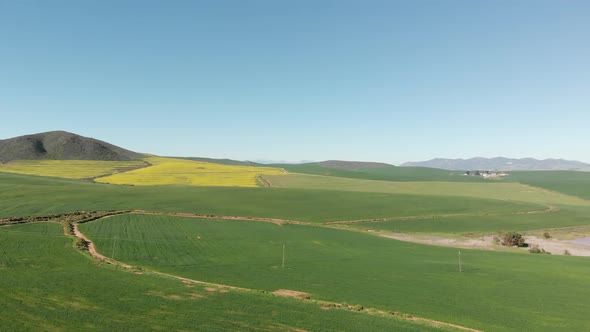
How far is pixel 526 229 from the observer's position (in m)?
64.2

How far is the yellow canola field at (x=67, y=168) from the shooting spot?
13450 centimetres

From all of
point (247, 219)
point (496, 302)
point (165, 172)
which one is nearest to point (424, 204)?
point (247, 219)

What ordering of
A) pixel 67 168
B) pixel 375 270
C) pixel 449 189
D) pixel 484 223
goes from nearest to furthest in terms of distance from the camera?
pixel 375 270, pixel 484 223, pixel 449 189, pixel 67 168

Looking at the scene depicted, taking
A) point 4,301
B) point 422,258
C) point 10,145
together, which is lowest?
point 422,258

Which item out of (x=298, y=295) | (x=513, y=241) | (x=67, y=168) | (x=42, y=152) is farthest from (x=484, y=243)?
(x=42, y=152)

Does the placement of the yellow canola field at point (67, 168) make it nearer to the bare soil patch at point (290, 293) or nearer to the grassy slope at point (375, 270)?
the grassy slope at point (375, 270)

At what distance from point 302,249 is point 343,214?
30.4 meters

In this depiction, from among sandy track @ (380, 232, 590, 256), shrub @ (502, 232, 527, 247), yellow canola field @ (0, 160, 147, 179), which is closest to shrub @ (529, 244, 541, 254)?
sandy track @ (380, 232, 590, 256)

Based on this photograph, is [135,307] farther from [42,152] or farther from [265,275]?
[42,152]

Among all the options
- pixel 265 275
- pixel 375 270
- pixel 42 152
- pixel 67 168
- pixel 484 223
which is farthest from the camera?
pixel 42 152

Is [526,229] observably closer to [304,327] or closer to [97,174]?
[304,327]

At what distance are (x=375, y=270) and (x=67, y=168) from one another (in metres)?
152

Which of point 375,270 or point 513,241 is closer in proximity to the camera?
point 375,270

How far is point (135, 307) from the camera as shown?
20.3 meters
